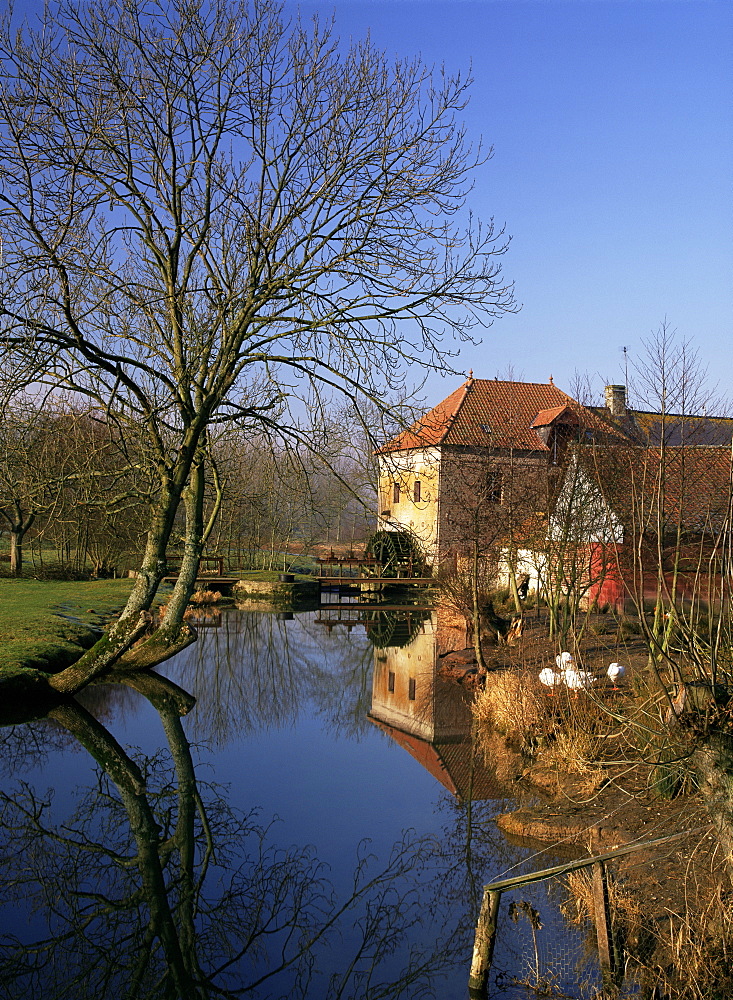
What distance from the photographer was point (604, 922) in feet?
17.1

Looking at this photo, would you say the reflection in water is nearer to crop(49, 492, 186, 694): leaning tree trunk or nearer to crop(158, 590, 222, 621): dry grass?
crop(49, 492, 186, 694): leaning tree trunk

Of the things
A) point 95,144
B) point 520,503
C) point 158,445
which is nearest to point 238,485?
point 158,445

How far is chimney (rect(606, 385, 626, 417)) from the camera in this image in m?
36.1

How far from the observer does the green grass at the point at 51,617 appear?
13480 mm

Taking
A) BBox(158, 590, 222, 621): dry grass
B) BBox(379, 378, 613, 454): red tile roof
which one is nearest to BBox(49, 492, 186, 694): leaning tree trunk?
BBox(158, 590, 222, 621): dry grass

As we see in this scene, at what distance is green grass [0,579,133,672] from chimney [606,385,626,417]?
834 inches

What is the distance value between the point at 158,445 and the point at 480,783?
18.9 ft

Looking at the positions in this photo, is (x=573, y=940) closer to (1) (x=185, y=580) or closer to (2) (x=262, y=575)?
(1) (x=185, y=580)

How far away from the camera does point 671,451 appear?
12.8m

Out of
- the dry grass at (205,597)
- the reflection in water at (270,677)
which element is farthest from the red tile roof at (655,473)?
the dry grass at (205,597)

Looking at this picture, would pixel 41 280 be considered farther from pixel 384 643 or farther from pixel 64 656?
pixel 384 643

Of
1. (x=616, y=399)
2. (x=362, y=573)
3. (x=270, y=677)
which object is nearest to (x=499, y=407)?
(x=616, y=399)

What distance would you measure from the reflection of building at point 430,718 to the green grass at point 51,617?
17.1 ft

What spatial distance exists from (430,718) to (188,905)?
20.7 feet
